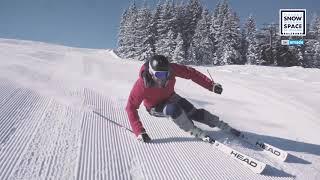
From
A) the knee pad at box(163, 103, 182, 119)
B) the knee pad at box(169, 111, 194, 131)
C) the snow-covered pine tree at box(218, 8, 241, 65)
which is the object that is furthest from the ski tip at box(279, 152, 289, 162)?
the snow-covered pine tree at box(218, 8, 241, 65)

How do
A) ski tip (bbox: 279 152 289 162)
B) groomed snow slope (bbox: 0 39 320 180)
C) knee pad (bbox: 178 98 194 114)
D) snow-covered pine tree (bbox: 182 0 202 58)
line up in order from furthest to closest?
snow-covered pine tree (bbox: 182 0 202 58), knee pad (bbox: 178 98 194 114), ski tip (bbox: 279 152 289 162), groomed snow slope (bbox: 0 39 320 180)

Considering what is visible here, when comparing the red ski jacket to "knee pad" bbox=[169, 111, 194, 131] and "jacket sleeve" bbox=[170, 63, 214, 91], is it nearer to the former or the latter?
"jacket sleeve" bbox=[170, 63, 214, 91]

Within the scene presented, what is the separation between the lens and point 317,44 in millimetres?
69938

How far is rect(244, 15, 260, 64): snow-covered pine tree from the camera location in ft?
211

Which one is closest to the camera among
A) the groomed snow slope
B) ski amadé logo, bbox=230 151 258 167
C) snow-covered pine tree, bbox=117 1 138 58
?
the groomed snow slope

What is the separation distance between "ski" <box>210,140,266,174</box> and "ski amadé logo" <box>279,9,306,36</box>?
2966cm

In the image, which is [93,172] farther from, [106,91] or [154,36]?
[154,36]

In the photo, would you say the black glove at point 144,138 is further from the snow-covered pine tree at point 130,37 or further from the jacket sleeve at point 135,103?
the snow-covered pine tree at point 130,37

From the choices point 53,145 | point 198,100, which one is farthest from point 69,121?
point 198,100

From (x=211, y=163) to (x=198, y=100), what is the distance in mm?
4679

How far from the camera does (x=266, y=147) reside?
6.11m

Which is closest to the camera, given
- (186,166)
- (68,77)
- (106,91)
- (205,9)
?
(186,166)

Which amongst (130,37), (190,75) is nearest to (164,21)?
(130,37)

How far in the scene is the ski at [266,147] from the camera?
5748mm
